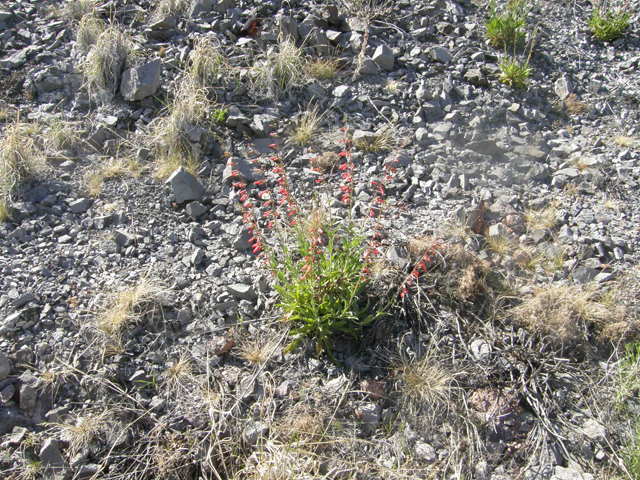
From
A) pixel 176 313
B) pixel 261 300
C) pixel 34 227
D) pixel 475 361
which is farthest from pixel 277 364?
pixel 34 227

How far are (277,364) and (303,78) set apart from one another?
3.21 metres

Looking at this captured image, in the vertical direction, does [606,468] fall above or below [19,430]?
below

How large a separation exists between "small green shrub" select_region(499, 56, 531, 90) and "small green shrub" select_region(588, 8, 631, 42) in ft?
4.88

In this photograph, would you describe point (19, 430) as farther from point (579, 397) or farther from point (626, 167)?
point (626, 167)

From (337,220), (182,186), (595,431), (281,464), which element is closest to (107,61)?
(182,186)

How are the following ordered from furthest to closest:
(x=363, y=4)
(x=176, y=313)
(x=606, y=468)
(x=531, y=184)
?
(x=363, y=4) < (x=531, y=184) < (x=176, y=313) < (x=606, y=468)

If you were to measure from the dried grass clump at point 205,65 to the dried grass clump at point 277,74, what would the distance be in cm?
37

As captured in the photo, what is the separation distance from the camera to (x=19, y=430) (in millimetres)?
3146

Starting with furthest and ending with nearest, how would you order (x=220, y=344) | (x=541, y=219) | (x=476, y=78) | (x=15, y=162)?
(x=476, y=78) → (x=15, y=162) → (x=541, y=219) → (x=220, y=344)

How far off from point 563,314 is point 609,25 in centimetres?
446

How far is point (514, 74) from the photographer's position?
17.2 ft

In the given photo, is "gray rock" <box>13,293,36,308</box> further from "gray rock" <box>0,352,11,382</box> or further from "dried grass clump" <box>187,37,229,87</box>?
"dried grass clump" <box>187,37,229,87</box>

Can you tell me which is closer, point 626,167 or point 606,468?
point 606,468

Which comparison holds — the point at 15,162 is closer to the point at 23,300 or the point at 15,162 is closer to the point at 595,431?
the point at 23,300
